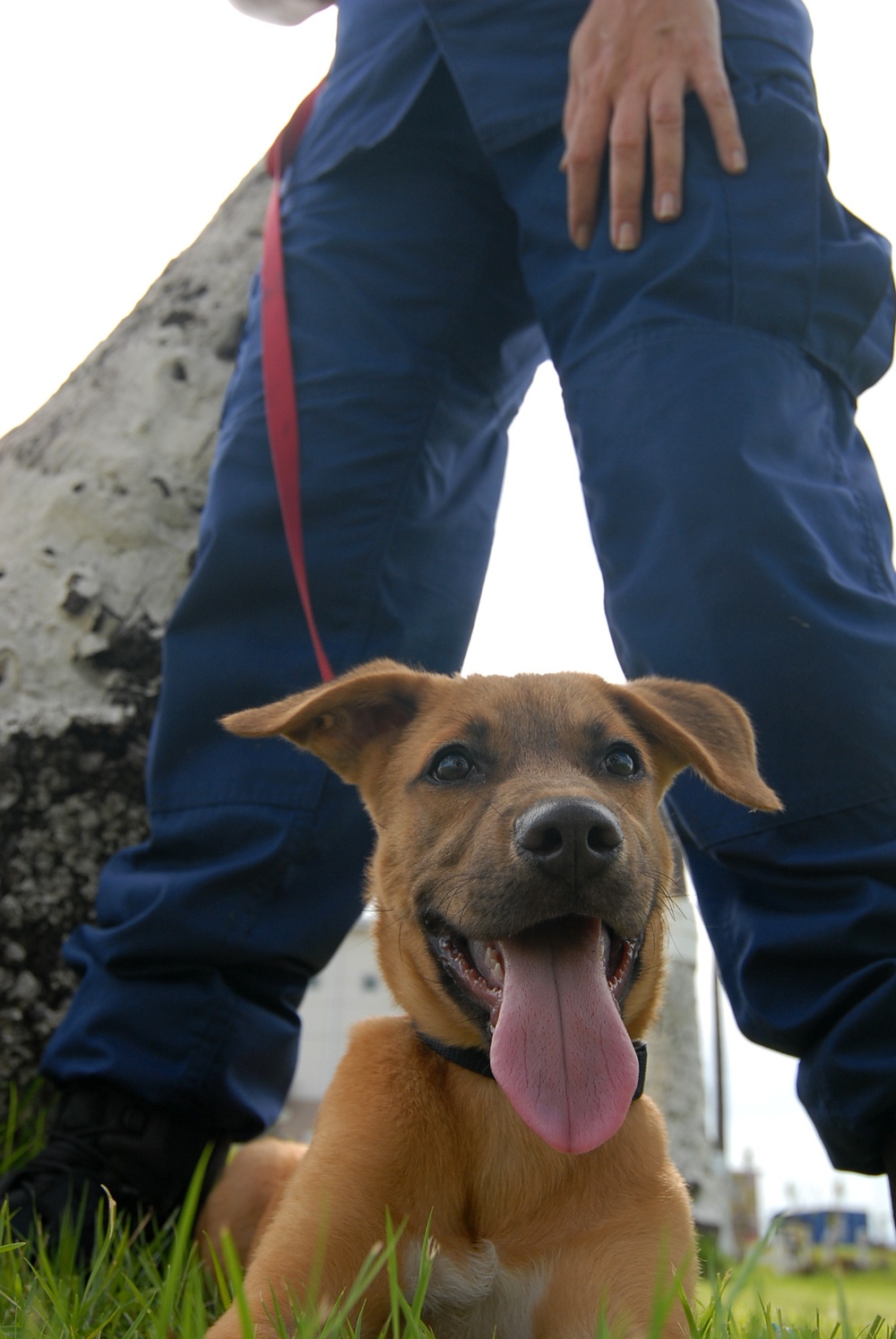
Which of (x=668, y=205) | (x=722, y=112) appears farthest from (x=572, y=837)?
(x=722, y=112)

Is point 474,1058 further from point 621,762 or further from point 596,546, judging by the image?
point 596,546

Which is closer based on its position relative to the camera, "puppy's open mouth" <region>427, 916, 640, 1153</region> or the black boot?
"puppy's open mouth" <region>427, 916, 640, 1153</region>

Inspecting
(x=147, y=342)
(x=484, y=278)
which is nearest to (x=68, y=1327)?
(x=484, y=278)

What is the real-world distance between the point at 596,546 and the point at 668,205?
0.82 meters

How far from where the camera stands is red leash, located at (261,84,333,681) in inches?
115

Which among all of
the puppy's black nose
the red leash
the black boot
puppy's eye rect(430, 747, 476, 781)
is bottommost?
the black boot

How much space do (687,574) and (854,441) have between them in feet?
2.03

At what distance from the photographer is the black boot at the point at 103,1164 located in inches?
102

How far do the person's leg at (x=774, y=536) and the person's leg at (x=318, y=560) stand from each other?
0.63 meters

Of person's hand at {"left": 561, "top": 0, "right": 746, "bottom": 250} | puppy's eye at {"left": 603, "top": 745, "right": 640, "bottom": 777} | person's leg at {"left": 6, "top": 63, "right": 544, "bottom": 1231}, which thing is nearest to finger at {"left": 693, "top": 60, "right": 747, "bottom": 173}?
person's hand at {"left": 561, "top": 0, "right": 746, "bottom": 250}

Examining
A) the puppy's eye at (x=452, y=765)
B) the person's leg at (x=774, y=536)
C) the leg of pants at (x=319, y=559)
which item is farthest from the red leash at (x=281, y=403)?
the person's leg at (x=774, y=536)

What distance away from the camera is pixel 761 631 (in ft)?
7.76

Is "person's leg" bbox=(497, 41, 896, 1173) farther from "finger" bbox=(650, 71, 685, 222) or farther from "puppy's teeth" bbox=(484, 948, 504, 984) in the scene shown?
"puppy's teeth" bbox=(484, 948, 504, 984)

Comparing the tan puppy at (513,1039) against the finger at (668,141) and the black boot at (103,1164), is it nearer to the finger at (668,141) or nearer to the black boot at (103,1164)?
the black boot at (103,1164)
